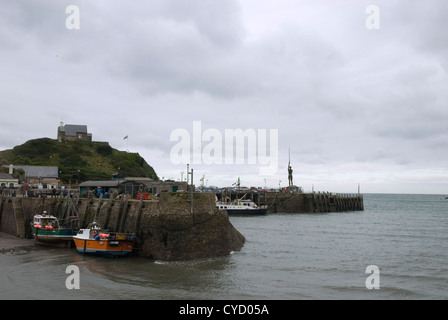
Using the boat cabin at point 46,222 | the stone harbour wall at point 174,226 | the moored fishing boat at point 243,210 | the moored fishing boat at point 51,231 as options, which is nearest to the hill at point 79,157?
the moored fishing boat at point 243,210

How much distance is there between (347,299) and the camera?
17031mm

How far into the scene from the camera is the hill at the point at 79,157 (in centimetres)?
10132

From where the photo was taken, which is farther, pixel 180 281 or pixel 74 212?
pixel 74 212

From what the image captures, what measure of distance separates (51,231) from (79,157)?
85444 millimetres

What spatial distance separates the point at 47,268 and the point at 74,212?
11.0 m

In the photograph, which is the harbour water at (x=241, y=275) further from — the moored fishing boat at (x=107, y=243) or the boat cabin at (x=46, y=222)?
the boat cabin at (x=46, y=222)

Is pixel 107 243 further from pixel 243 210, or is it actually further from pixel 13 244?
pixel 243 210

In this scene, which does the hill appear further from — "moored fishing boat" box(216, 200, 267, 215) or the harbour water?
the harbour water

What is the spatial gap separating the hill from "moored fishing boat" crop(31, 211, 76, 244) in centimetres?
6530

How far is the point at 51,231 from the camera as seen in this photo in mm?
28500

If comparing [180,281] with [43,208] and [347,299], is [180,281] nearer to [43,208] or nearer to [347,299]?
[347,299]
